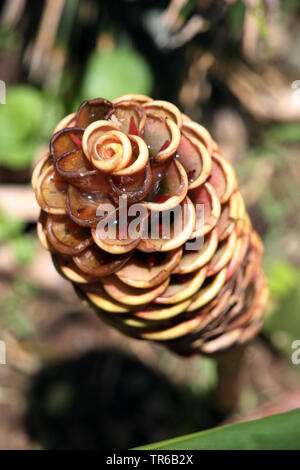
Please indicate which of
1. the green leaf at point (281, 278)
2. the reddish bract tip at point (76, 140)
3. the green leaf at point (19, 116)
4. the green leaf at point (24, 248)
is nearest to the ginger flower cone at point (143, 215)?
the reddish bract tip at point (76, 140)

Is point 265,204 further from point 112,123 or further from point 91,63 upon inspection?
point 112,123

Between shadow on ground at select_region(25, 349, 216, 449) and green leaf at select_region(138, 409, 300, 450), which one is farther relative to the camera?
A: shadow on ground at select_region(25, 349, 216, 449)

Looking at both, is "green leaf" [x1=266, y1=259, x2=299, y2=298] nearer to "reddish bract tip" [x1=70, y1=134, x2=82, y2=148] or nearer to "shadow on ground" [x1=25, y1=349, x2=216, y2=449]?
"shadow on ground" [x1=25, y1=349, x2=216, y2=449]

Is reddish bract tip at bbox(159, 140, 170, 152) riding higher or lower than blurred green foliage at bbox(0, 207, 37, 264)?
higher

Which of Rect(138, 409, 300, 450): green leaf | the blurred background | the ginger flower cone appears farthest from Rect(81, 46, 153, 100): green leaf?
Rect(138, 409, 300, 450): green leaf

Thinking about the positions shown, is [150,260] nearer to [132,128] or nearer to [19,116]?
[132,128]

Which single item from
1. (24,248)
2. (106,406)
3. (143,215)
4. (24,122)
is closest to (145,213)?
(143,215)

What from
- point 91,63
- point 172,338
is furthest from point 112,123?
point 91,63
